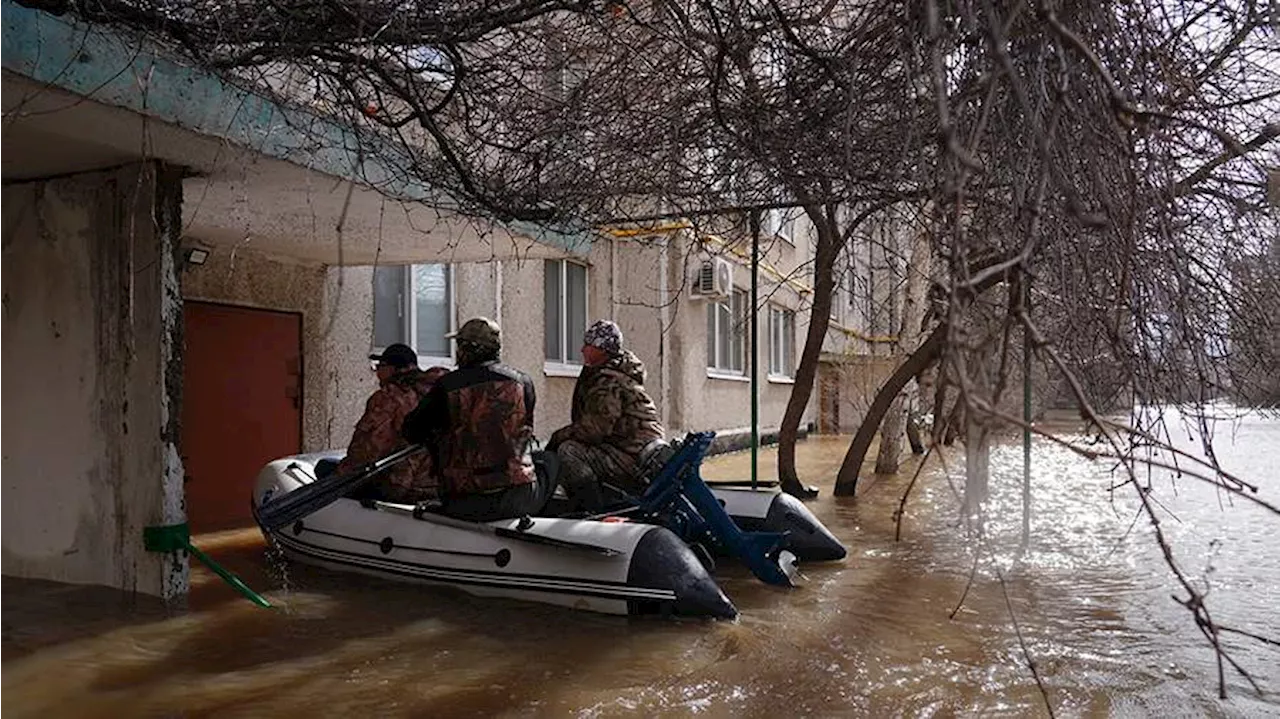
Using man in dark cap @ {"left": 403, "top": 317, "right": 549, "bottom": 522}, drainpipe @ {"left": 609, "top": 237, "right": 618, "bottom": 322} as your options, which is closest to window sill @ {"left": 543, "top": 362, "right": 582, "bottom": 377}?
drainpipe @ {"left": 609, "top": 237, "right": 618, "bottom": 322}

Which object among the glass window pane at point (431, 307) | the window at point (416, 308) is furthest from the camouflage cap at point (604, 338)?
the glass window pane at point (431, 307)

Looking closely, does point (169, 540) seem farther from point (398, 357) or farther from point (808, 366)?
point (808, 366)

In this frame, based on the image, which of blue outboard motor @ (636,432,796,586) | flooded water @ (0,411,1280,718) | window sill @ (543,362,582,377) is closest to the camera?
flooded water @ (0,411,1280,718)

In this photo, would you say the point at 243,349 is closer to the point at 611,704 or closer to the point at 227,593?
the point at 227,593

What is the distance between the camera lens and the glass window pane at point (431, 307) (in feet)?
32.8

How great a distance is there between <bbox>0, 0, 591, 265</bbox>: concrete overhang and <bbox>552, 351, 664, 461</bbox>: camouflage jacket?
1440mm

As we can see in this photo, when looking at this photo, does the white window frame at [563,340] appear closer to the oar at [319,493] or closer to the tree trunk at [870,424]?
the tree trunk at [870,424]

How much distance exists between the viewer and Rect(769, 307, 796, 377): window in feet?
67.4

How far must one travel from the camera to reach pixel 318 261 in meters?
9.09

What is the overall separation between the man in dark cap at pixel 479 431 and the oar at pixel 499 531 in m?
0.05

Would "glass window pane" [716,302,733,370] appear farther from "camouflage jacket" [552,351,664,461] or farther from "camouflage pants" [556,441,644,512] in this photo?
"camouflage pants" [556,441,644,512]

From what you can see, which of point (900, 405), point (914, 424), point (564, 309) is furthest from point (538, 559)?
point (914, 424)

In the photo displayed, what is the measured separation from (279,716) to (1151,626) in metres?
4.73

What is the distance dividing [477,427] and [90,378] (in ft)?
7.12
